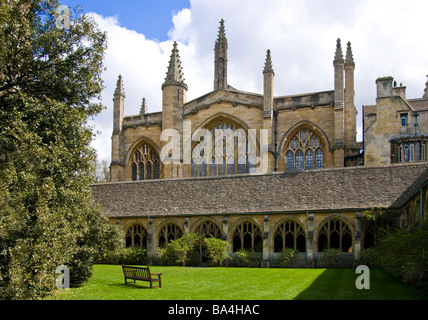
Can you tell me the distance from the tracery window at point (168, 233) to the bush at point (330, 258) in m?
8.32

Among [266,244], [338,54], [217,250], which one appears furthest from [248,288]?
[338,54]

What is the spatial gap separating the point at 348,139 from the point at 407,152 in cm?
399

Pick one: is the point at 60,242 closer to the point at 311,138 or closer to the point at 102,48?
the point at 102,48

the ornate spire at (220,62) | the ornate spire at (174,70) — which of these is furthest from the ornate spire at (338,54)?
the ornate spire at (174,70)

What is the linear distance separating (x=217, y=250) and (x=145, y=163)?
17.4 metres

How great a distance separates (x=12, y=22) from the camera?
15.0m

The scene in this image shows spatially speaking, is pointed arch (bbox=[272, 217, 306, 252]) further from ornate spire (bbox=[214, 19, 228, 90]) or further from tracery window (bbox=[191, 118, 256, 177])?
ornate spire (bbox=[214, 19, 228, 90])

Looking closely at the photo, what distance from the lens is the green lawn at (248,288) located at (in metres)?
14.2

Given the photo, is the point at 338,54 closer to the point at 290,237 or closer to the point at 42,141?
the point at 290,237

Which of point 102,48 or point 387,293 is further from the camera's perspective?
point 102,48

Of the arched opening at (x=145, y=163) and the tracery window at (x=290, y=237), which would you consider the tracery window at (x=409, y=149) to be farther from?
the arched opening at (x=145, y=163)

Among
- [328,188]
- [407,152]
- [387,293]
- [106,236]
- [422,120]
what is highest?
[422,120]

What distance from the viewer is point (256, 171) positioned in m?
36.8

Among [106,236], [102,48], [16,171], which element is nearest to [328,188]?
[106,236]
